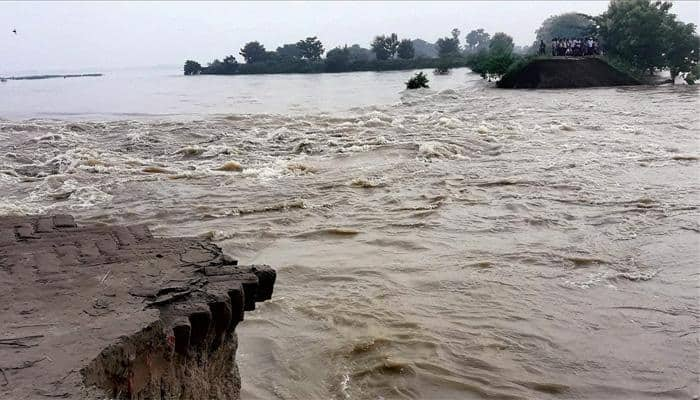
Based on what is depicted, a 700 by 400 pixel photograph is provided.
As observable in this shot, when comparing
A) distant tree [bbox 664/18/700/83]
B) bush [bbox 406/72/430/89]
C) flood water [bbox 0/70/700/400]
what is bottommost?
flood water [bbox 0/70/700/400]

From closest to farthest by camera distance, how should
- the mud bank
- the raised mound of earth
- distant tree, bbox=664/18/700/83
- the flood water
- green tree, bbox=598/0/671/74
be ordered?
the mud bank, the flood water, the raised mound of earth, distant tree, bbox=664/18/700/83, green tree, bbox=598/0/671/74

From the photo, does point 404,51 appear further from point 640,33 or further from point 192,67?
point 640,33

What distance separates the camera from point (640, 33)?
29.6 m

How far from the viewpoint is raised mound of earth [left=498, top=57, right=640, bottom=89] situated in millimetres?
26281

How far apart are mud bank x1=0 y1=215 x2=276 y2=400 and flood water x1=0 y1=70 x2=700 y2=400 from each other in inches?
Result: 26.8

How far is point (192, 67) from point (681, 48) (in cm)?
6352

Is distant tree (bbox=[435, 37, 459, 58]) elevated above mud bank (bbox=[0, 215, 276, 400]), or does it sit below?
above

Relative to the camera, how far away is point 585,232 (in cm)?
529

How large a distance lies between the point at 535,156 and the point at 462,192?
9.50 feet

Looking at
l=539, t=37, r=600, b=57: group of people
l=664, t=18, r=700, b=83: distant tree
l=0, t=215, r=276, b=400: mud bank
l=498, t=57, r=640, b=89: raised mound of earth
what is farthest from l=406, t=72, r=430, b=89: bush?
l=0, t=215, r=276, b=400: mud bank

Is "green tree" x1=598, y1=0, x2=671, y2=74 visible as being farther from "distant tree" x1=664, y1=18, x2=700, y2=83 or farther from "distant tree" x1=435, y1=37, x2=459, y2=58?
"distant tree" x1=435, y1=37, x2=459, y2=58

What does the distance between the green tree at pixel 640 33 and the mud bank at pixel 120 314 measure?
3222 centimetres

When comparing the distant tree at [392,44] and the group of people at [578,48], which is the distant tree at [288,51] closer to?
the distant tree at [392,44]

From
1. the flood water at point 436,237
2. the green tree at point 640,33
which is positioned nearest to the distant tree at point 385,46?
the green tree at point 640,33
